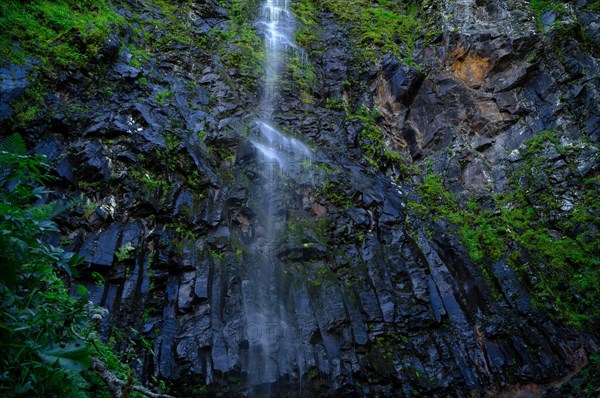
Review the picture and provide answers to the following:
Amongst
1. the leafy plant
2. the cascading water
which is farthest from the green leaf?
the leafy plant

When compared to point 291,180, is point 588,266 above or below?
above

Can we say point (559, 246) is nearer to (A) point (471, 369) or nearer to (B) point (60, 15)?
(A) point (471, 369)

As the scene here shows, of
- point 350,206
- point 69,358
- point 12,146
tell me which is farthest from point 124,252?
point 69,358

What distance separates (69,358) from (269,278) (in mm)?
6055

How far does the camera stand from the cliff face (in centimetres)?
682

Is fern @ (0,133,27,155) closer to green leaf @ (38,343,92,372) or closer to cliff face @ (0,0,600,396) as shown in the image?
green leaf @ (38,343,92,372)

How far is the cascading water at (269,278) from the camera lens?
652cm

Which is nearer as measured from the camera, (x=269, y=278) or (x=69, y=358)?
(x=69, y=358)

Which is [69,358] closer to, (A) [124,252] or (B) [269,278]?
(A) [124,252]

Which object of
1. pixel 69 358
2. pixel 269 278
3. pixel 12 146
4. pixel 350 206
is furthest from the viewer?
pixel 350 206

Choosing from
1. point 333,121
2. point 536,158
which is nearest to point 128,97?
point 333,121

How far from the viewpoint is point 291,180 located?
970 cm

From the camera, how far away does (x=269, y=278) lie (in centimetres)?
764

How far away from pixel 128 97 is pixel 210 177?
3344 millimetres
